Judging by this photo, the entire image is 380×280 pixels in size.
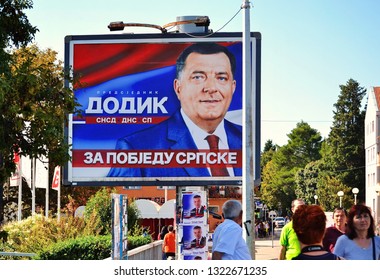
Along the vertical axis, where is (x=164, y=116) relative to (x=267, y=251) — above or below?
above

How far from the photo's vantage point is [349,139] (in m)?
105

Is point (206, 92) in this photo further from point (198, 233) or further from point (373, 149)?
point (373, 149)

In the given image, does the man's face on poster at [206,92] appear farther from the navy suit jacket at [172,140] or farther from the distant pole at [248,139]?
the distant pole at [248,139]

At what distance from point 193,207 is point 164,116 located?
6362 mm

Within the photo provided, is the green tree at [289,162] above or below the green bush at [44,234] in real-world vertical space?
above

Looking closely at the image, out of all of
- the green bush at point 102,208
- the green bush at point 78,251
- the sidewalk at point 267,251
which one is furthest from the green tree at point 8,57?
the sidewalk at point 267,251

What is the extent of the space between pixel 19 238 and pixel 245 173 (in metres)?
8.37

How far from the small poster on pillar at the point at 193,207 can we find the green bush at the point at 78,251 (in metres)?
2.78

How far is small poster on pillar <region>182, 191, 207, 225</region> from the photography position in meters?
16.4

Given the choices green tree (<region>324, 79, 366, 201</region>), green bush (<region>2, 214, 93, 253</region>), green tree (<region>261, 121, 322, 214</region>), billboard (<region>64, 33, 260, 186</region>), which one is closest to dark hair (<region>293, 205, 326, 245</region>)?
green bush (<region>2, 214, 93, 253</region>)

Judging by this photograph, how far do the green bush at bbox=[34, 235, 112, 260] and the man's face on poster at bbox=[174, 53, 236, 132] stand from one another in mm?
5176

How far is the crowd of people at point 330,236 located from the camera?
711 centimetres

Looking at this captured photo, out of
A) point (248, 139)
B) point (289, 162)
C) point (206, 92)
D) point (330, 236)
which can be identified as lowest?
point (330, 236)

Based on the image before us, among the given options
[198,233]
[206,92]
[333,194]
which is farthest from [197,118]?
[333,194]
